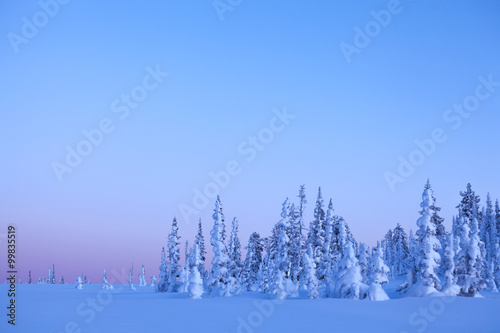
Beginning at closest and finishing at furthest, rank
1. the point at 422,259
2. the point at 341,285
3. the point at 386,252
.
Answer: the point at 341,285, the point at 422,259, the point at 386,252

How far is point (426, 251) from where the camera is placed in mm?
39938

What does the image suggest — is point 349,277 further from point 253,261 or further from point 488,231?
point 488,231

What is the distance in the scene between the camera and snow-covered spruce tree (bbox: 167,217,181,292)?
57375 millimetres

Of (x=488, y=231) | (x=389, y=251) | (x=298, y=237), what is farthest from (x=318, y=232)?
(x=389, y=251)

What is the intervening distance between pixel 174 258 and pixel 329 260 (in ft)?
71.9

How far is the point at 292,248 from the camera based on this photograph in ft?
209

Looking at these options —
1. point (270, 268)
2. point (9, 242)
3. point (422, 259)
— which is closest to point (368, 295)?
point (422, 259)

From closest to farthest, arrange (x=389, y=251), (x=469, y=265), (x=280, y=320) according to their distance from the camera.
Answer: (x=280, y=320)
(x=469, y=265)
(x=389, y=251)

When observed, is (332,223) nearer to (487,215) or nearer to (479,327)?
(479,327)

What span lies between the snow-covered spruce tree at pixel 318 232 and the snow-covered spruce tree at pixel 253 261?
1167cm

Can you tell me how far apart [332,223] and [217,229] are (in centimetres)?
2231

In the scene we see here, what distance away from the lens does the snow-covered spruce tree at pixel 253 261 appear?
7219 cm

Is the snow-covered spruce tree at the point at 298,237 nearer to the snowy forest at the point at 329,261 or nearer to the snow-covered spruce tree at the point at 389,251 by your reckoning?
the snowy forest at the point at 329,261

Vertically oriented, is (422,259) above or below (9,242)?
below
